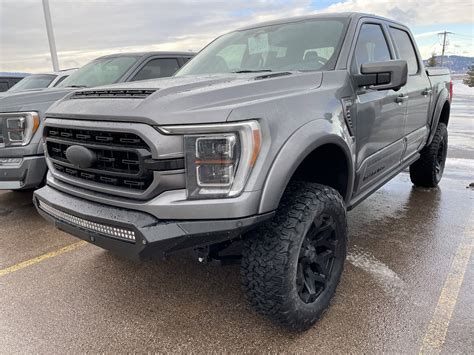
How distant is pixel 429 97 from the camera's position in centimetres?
459

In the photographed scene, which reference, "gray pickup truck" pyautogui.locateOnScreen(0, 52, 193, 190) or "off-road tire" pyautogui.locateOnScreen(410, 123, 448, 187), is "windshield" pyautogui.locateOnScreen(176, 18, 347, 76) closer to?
"gray pickup truck" pyautogui.locateOnScreen(0, 52, 193, 190)

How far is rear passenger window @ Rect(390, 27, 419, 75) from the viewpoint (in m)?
4.13

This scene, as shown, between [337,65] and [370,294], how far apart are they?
166cm

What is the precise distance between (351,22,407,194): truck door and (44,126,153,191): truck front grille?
5.27ft

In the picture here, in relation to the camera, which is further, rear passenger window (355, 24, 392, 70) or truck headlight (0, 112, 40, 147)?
truck headlight (0, 112, 40, 147)

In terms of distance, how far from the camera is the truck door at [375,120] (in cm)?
300

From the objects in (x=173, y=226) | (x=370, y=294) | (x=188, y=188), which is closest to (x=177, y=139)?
(x=188, y=188)

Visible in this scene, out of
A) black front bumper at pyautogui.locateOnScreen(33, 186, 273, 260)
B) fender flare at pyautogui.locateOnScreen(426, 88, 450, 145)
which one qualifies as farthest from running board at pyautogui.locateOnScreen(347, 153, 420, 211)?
black front bumper at pyautogui.locateOnScreen(33, 186, 273, 260)

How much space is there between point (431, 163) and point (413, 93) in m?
1.57

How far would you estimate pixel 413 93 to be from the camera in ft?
13.2

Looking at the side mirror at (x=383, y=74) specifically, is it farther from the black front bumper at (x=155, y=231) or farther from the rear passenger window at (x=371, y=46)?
the black front bumper at (x=155, y=231)

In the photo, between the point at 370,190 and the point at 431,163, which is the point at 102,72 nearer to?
the point at 370,190

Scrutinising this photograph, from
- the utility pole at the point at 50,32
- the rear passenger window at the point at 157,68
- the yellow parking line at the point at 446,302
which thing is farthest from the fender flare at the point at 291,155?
the utility pole at the point at 50,32

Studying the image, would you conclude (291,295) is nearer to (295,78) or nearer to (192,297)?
(192,297)
